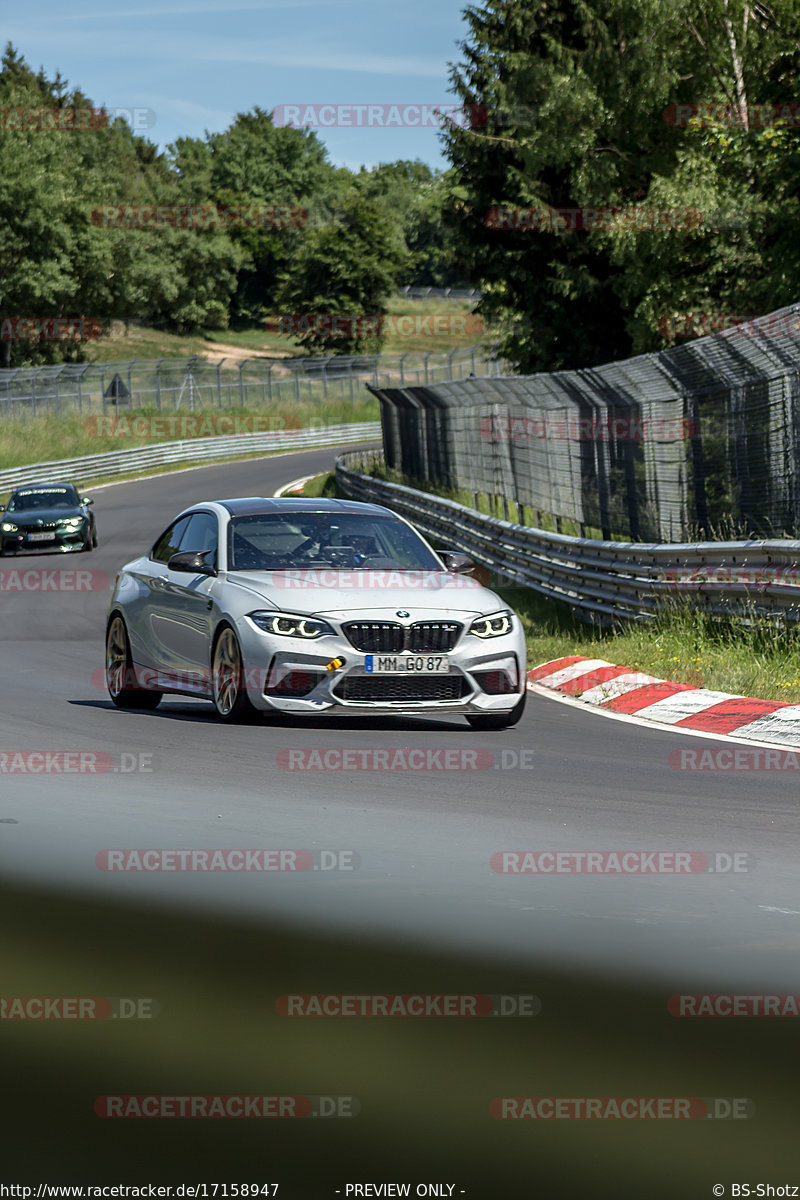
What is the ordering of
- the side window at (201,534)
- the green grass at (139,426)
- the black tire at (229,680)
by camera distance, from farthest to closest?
the green grass at (139,426), the side window at (201,534), the black tire at (229,680)

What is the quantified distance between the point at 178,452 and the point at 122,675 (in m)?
51.9

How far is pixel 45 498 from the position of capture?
3203 centimetres

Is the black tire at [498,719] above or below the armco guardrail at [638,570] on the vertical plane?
below

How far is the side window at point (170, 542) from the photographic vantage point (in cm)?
1159

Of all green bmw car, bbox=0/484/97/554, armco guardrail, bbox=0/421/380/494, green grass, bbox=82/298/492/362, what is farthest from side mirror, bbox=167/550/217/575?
green grass, bbox=82/298/492/362

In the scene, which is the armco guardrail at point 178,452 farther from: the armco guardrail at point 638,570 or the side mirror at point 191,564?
the side mirror at point 191,564

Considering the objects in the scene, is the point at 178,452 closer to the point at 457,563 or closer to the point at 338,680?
the point at 457,563

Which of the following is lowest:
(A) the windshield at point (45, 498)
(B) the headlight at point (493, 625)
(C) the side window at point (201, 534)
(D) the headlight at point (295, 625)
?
(A) the windshield at point (45, 498)

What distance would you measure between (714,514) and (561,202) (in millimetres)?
29895

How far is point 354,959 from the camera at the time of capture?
4.88 m

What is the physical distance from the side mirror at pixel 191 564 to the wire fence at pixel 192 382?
3978cm

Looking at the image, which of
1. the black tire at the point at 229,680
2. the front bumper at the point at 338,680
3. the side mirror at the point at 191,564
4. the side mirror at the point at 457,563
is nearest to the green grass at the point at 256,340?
Result: the side mirror at the point at 457,563

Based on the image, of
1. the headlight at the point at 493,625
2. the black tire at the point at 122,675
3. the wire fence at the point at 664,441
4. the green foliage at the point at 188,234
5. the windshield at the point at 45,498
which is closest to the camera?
the headlight at the point at 493,625

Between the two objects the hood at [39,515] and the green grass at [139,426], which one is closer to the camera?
the hood at [39,515]
